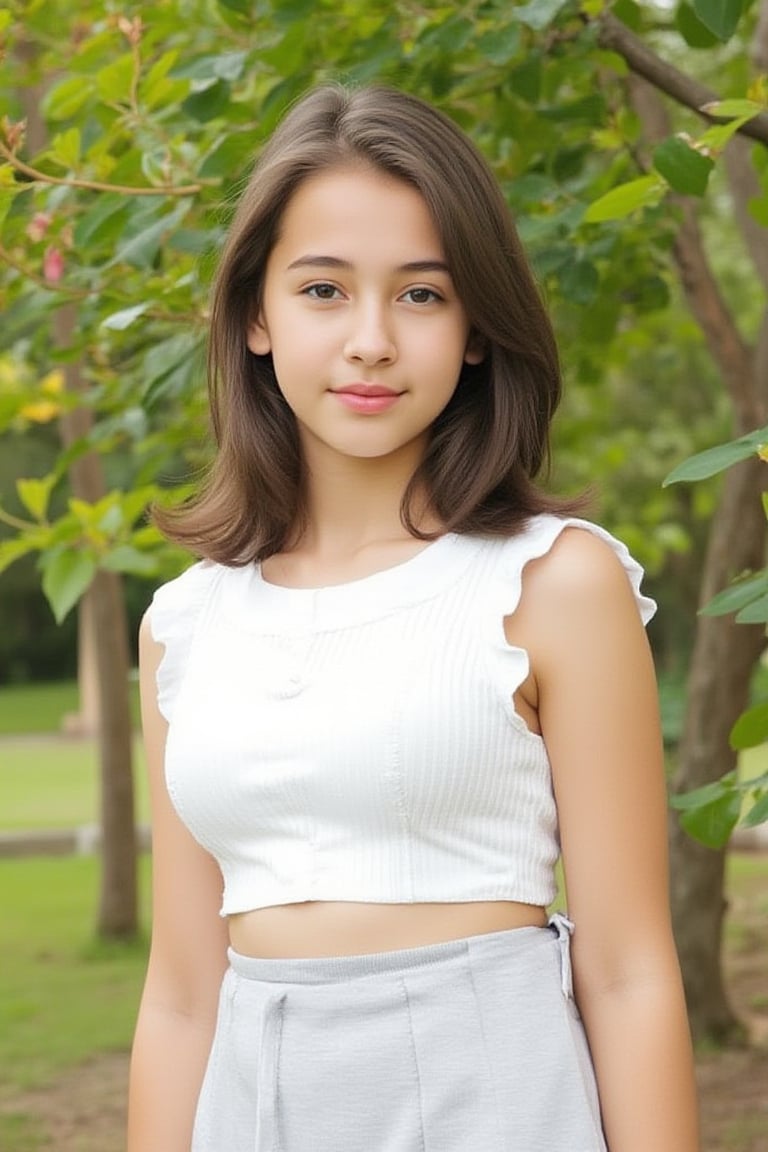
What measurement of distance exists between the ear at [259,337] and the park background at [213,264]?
0.38 m

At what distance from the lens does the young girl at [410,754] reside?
1.69 metres

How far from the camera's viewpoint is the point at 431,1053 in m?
1.68

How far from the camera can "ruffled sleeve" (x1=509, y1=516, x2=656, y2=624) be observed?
1740 mm

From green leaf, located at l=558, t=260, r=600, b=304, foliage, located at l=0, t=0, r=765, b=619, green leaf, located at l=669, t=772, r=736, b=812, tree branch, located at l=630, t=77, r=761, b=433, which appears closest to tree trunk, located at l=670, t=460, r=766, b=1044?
tree branch, located at l=630, t=77, r=761, b=433

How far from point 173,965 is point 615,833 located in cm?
53

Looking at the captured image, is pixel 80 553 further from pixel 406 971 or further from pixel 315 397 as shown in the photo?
pixel 406 971

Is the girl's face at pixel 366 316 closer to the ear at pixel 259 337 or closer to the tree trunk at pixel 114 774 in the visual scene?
the ear at pixel 259 337

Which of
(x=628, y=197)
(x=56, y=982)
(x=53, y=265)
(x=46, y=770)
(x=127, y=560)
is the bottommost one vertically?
(x=46, y=770)

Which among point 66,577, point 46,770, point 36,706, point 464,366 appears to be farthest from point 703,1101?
point 36,706

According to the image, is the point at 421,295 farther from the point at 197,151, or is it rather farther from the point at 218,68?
the point at 197,151

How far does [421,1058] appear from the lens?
168 centimetres

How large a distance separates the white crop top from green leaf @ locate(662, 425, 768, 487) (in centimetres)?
15

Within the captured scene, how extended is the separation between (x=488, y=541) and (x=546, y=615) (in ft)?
0.44

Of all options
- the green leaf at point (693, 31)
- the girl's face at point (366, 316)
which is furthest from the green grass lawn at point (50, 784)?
the girl's face at point (366, 316)
